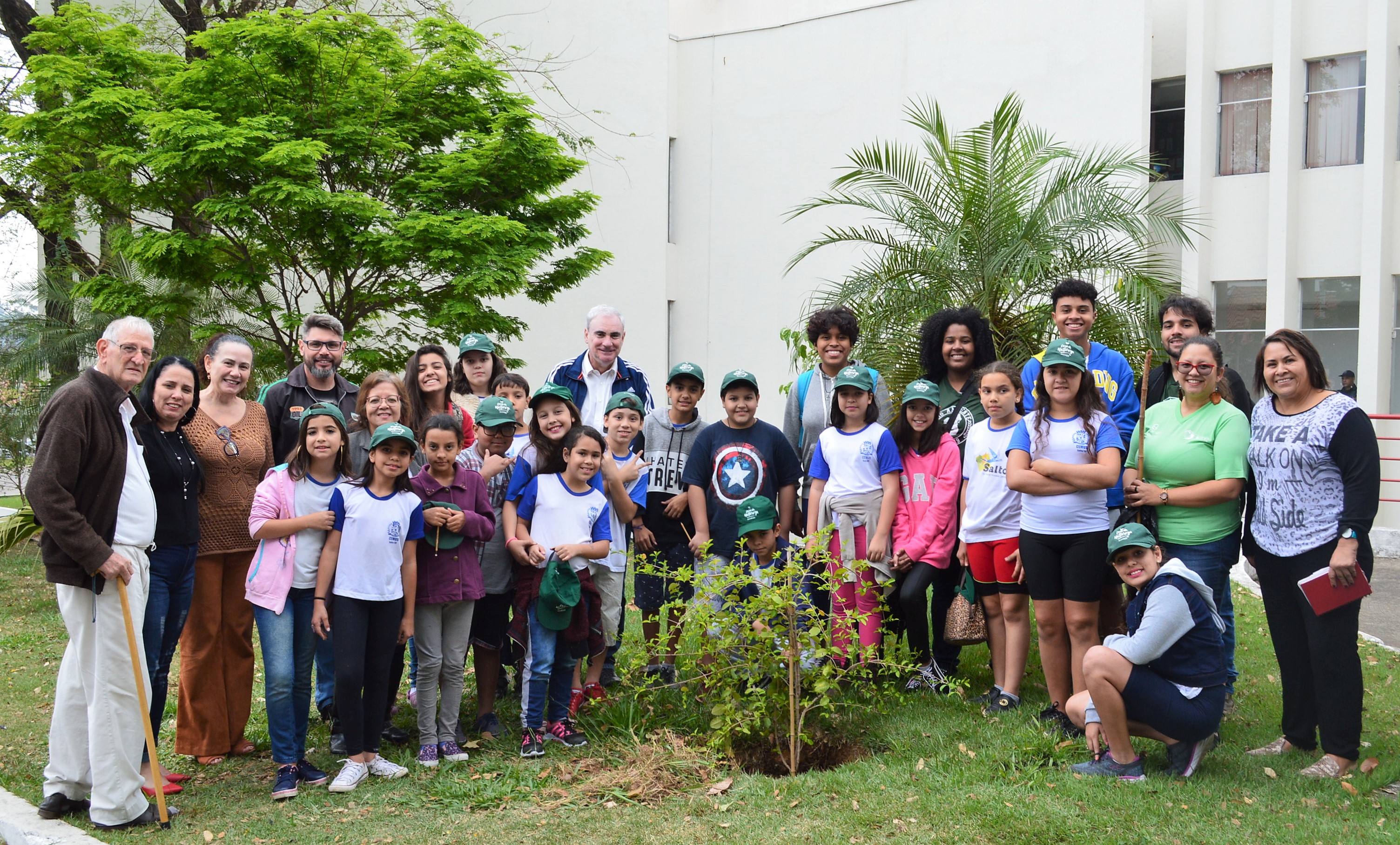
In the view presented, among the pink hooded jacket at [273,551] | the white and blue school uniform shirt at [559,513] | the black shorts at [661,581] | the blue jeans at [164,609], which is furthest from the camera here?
the black shorts at [661,581]

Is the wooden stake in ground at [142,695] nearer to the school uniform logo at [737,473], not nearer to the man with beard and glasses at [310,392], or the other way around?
the man with beard and glasses at [310,392]

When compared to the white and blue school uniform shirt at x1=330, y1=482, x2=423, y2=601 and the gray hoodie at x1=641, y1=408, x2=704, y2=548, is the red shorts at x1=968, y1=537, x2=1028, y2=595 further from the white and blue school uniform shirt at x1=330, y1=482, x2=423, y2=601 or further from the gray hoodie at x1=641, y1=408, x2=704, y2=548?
the white and blue school uniform shirt at x1=330, y1=482, x2=423, y2=601

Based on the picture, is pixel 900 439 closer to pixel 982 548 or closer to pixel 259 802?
pixel 982 548

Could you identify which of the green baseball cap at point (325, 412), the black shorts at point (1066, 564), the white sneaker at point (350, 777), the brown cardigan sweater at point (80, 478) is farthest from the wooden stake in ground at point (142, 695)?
the black shorts at point (1066, 564)

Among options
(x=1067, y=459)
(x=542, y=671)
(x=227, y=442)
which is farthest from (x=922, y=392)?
(x=227, y=442)

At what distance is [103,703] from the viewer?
4492 millimetres

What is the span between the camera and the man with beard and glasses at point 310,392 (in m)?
5.77

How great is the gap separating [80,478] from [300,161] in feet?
20.6

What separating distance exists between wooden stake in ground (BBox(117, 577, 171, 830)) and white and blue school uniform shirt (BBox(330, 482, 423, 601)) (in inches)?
33.3

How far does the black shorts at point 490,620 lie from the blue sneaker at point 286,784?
1.11 meters

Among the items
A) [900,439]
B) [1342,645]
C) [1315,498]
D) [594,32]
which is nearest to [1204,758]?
[1342,645]

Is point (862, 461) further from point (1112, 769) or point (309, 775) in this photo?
point (309, 775)

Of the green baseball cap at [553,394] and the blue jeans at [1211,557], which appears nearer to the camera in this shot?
the blue jeans at [1211,557]

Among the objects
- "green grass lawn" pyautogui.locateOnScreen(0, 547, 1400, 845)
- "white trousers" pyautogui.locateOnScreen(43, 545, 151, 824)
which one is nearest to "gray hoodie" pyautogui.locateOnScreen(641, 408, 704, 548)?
"green grass lawn" pyautogui.locateOnScreen(0, 547, 1400, 845)
